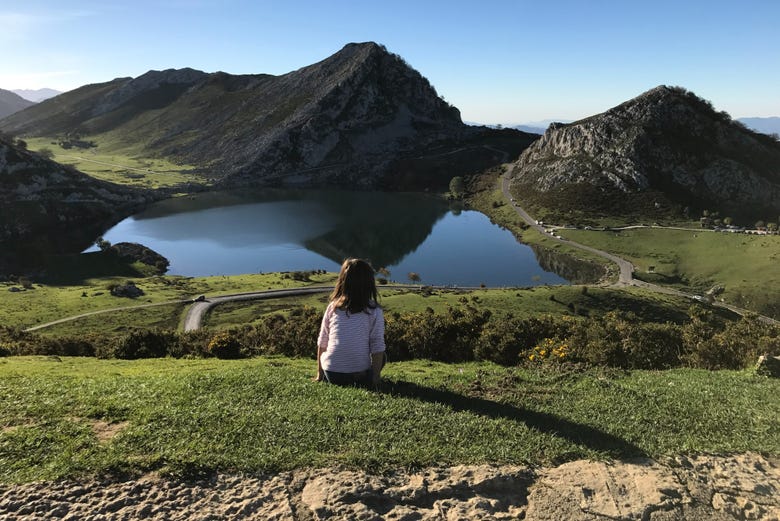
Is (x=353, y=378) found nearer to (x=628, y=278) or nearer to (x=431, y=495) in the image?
(x=431, y=495)

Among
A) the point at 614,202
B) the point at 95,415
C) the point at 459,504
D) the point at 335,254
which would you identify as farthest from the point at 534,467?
the point at 614,202

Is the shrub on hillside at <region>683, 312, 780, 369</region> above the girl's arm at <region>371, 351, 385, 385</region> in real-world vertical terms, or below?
below

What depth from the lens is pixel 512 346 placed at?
→ 80.9ft

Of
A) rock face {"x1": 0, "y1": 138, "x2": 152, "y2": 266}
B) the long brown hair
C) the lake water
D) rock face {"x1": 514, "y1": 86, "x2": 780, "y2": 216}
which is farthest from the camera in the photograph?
rock face {"x1": 514, "y1": 86, "x2": 780, "y2": 216}

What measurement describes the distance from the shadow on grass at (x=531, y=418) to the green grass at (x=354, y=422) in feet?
0.15

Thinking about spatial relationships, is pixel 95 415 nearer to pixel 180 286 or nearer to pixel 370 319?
pixel 370 319

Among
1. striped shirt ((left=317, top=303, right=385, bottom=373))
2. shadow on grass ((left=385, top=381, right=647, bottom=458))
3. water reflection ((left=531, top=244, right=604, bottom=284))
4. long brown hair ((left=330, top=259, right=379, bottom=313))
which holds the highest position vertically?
long brown hair ((left=330, top=259, right=379, bottom=313))

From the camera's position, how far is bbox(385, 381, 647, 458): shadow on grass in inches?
430

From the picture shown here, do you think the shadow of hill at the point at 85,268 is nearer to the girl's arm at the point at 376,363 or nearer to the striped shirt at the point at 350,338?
the striped shirt at the point at 350,338

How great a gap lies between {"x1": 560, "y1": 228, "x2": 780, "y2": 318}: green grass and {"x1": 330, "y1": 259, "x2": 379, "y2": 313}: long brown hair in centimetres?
10425

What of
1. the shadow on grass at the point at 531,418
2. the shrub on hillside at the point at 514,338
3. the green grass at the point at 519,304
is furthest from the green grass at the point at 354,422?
the green grass at the point at 519,304

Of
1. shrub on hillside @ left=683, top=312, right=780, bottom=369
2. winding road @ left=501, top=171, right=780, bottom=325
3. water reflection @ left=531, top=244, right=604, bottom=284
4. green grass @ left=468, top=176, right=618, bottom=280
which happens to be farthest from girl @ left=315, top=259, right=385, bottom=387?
green grass @ left=468, top=176, right=618, bottom=280

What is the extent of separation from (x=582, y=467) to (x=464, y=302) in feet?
206

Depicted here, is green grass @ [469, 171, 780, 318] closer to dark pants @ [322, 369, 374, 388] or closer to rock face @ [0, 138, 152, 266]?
dark pants @ [322, 369, 374, 388]
